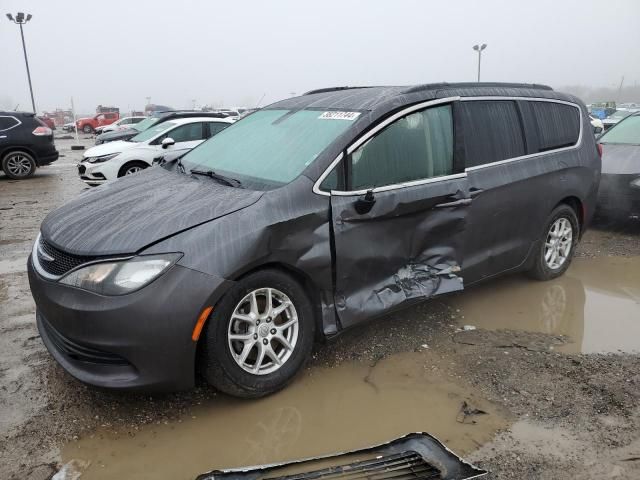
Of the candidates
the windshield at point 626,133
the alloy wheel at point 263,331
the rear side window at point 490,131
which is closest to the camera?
the alloy wheel at point 263,331

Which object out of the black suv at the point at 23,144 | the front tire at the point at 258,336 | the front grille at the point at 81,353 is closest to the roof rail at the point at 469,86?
the front tire at the point at 258,336

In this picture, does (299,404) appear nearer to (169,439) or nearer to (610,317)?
(169,439)

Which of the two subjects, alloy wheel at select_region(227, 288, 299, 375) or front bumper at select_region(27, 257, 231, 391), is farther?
alloy wheel at select_region(227, 288, 299, 375)

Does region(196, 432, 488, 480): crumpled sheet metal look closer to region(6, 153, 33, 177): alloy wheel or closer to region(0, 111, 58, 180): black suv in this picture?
region(0, 111, 58, 180): black suv

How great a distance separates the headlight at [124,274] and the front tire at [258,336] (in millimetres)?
363

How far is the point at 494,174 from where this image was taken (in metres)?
4.00

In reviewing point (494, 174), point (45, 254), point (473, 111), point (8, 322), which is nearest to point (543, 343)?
point (494, 174)

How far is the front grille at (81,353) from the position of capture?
267cm

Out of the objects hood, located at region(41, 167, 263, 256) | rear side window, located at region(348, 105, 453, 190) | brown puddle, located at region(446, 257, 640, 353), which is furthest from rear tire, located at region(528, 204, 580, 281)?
hood, located at region(41, 167, 263, 256)

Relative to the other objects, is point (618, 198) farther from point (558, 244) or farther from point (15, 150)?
point (15, 150)

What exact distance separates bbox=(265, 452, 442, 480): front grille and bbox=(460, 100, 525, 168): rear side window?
218 cm

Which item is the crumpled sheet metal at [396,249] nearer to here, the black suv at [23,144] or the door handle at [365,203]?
the door handle at [365,203]

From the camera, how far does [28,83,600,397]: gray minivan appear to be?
265 centimetres

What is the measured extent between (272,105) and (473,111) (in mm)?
1610
